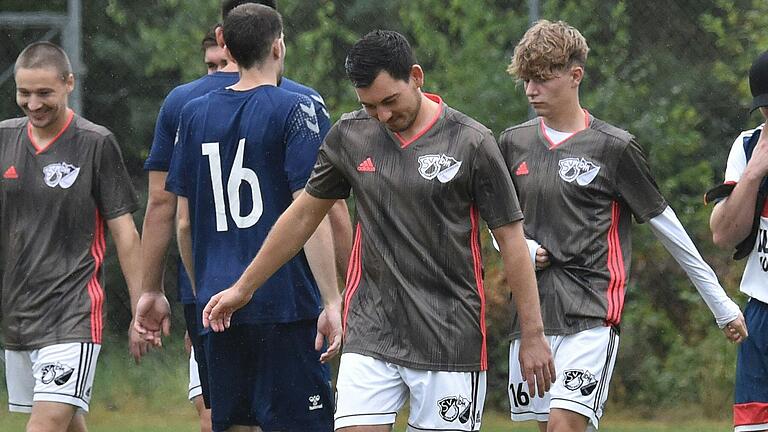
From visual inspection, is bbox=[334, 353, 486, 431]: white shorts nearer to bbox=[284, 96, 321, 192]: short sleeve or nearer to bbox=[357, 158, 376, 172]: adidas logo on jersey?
bbox=[357, 158, 376, 172]: adidas logo on jersey

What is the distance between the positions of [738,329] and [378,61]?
5.80 ft

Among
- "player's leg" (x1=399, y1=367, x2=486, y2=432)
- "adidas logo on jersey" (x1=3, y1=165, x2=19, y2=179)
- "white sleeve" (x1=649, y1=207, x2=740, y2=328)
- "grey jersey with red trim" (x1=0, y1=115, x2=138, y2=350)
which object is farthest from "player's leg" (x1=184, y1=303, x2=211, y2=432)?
"white sleeve" (x1=649, y1=207, x2=740, y2=328)

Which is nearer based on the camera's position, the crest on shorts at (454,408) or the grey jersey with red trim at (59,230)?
the crest on shorts at (454,408)

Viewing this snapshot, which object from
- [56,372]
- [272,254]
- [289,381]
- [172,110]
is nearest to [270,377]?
[289,381]

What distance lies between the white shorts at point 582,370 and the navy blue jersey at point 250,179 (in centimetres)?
92

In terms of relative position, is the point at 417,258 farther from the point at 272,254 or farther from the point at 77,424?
the point at 77,424

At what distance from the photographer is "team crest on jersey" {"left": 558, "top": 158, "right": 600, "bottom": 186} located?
17.9ft

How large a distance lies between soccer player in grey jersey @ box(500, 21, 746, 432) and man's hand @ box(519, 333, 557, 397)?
0.96 m

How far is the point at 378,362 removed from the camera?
448 centimetres

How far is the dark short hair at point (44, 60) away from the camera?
6.27 meters

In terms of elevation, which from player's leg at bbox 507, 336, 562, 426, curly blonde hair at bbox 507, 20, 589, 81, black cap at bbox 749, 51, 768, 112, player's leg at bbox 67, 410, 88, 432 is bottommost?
player's leg at bbox 67, 410, 88, 432

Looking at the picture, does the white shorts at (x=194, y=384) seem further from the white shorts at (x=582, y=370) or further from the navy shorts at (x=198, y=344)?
the white shorts at (x=582, y=370)

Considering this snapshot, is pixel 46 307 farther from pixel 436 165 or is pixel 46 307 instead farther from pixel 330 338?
pixel 436 165

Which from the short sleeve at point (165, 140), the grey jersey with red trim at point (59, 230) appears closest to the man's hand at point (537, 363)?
the short sleeve at point (165, 140)
